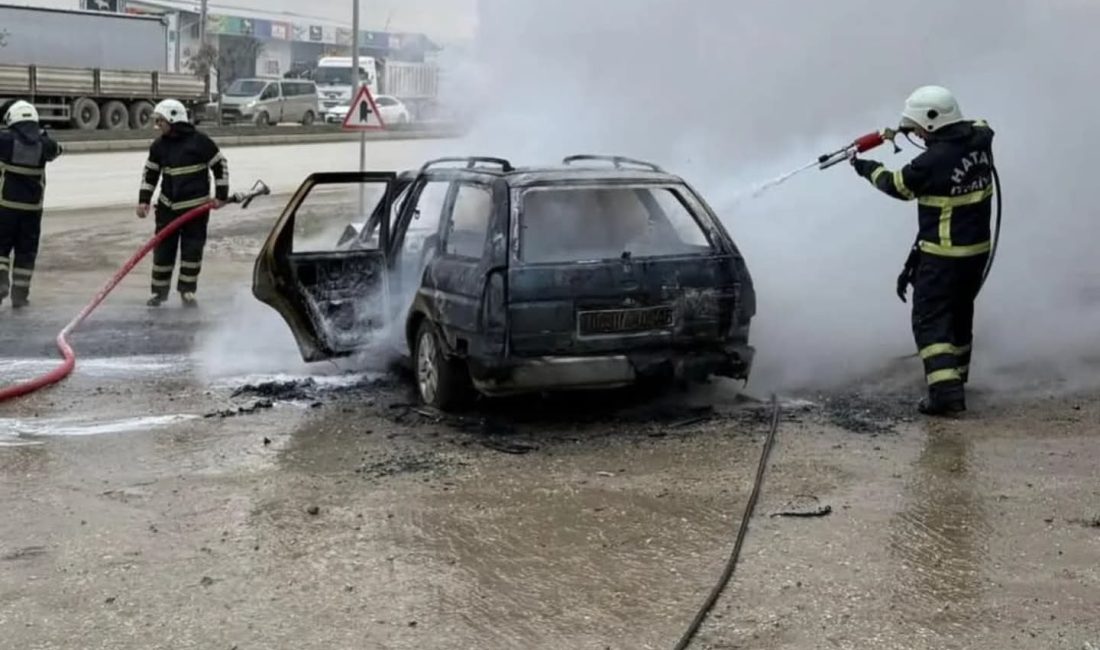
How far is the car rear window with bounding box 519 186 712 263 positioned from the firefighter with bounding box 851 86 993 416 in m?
1.09

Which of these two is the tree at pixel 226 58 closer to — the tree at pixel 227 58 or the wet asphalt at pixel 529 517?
the tree at pixel 227 58

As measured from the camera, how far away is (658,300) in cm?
632

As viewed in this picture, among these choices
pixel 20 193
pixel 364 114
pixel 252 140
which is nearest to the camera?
pixel 20 193

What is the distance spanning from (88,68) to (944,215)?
32400mm

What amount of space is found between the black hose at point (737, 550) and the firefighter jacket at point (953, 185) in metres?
1.38

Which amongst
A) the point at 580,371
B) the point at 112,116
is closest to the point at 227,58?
the point at 112,116

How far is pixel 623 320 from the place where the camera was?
6254 mm

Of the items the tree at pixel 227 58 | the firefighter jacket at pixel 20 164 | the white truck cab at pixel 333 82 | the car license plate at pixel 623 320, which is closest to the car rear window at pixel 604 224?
the car license plate at pixel 623 320

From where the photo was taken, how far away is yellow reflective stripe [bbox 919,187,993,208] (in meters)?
6.68

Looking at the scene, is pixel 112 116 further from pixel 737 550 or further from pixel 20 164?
pixel 737 550

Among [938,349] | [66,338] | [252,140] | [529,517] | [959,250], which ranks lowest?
[66,338]

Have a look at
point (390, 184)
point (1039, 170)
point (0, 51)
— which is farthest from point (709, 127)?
point (0, 51)

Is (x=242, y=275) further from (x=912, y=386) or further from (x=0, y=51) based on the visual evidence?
(x=0, y=51)

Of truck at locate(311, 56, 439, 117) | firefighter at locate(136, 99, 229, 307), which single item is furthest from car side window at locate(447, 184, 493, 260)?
truck at locate(311, 56, 439, 117)
